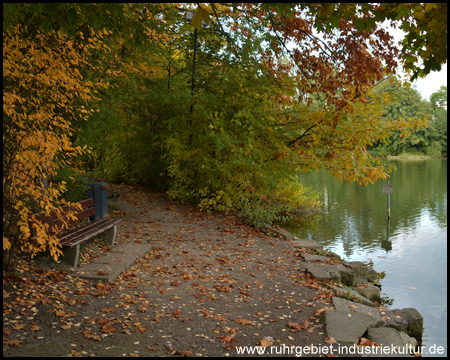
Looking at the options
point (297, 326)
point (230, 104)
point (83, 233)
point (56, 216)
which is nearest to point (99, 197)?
point (83, 233)

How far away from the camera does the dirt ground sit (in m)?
3.86

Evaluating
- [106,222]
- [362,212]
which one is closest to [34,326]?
[106,222]

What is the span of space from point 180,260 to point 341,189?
67.9 feet

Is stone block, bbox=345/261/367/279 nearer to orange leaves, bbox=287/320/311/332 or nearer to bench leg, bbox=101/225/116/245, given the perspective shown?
orange leaves, bbox=287/320/311/332

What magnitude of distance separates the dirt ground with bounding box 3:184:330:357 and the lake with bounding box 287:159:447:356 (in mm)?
2847

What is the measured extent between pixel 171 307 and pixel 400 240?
10.4 metres

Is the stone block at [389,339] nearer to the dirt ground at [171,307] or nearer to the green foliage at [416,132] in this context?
the dirt ground at [171,307]

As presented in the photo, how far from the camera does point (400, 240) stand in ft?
43.5

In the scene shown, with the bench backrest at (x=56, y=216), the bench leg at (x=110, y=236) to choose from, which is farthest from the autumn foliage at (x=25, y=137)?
the bench leg at (x=110, y=236)

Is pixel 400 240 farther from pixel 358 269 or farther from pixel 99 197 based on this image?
pixel 99 197

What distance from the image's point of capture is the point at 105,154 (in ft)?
50.7

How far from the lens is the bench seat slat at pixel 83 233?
18.6 feet

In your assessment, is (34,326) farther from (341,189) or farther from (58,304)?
(341,189)

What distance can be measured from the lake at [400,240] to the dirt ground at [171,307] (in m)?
2.85
